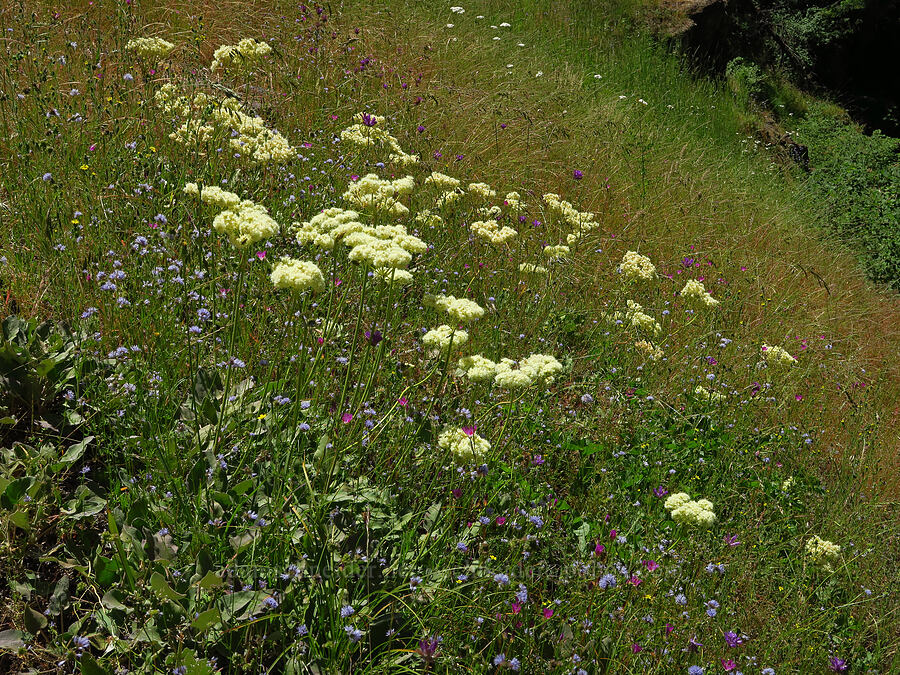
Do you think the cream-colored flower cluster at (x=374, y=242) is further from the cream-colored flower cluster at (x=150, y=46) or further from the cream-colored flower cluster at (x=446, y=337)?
the cream-colored flower cluster at (x=150, y=46)

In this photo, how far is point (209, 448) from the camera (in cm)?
231

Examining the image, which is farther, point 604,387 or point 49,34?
point 49,34

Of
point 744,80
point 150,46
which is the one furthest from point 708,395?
point 744,80

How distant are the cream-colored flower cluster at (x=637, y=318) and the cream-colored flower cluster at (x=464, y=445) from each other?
1819 mm

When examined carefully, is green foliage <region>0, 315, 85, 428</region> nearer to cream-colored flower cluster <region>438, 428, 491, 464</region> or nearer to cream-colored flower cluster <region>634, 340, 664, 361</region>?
cream-colored flower cluster <region>438, 428, 491, 464</region>

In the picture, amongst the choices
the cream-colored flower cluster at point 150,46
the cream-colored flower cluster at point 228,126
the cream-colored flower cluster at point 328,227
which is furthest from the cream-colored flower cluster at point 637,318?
the cream-colored flower cluster at point 150,46

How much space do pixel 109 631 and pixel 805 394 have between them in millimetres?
4733

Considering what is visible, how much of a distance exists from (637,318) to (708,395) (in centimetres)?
66

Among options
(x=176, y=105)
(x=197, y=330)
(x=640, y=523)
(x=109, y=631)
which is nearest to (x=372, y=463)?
(x=197, y=330)

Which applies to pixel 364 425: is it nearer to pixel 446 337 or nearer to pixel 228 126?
pixel 446 337

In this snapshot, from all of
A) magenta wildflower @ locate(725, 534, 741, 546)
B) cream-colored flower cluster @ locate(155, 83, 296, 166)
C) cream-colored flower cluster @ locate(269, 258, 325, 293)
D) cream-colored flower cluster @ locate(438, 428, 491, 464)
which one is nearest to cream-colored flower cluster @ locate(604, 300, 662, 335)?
magenta wildflower @ locate(725, 534, 741, 546)

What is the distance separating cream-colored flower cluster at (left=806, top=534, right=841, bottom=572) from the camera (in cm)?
282

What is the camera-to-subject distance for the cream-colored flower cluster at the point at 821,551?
9.25 feet

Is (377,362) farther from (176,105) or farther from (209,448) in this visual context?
(176,105)
